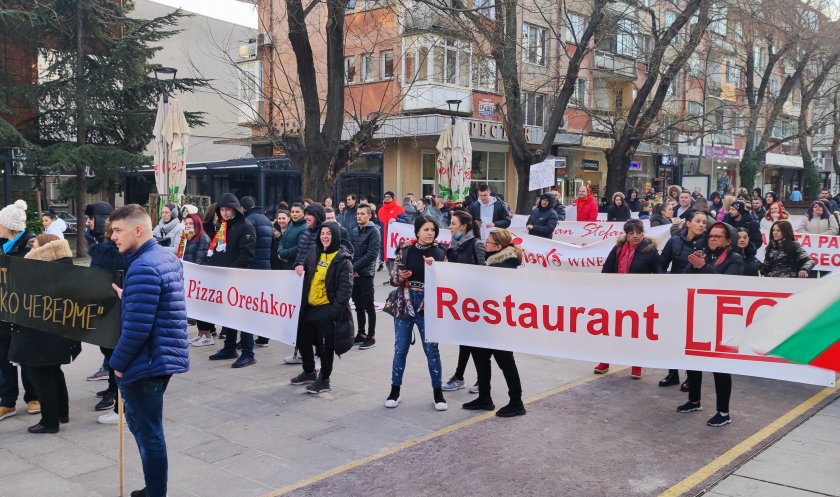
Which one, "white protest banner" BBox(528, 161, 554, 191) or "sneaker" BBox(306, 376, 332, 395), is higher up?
"white protest banner" BBox(528, 161, 554, 191)

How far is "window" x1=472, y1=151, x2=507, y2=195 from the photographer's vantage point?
109ft

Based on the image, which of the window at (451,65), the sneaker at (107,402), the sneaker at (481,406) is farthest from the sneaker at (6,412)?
the window at (451,65)

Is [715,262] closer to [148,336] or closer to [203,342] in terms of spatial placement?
[148,336]

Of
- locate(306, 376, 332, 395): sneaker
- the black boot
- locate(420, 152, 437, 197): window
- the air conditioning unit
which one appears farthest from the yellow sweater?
locate(420, 152, 437, 197): window

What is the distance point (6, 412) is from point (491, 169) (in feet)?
95.1

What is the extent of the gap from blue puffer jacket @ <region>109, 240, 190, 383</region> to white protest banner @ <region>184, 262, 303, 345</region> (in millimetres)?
2875

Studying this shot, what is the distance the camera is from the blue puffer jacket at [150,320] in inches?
168

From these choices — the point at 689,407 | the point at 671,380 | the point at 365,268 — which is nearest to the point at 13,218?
the point at 365,268

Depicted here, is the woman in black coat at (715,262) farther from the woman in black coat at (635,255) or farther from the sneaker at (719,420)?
the woman in black coat at (635,255)

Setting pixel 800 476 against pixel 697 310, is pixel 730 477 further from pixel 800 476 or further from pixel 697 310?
pixel 697 310

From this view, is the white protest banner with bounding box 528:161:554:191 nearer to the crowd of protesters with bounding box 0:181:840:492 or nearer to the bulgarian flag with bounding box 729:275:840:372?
the crowd of protesters with bounding box 0:181:840:492

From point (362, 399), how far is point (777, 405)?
3.97 m

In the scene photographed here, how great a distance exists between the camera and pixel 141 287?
14.1 feet

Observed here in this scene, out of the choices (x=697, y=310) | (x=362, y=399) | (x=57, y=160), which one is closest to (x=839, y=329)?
(x=697, y=310)
